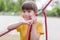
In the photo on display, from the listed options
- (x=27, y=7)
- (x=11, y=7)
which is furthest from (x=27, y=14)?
(x=11, y=7)

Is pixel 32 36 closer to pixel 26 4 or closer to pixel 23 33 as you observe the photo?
pixel 23 33

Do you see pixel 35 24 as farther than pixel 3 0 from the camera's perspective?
No

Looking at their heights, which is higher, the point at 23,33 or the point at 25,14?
the point at 25,14

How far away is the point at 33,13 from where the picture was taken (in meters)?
1.88

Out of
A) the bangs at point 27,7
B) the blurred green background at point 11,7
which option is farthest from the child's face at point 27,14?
the blurred green background at point 11,7

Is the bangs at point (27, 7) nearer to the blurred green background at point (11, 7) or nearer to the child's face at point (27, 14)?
the child's face at point (27, 14)

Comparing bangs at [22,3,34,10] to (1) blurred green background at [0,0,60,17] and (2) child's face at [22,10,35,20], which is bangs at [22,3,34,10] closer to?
(2) child's face at [22,10,35,20]

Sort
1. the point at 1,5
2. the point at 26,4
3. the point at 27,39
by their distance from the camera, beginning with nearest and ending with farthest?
1. the point at 27,39
2. the point at 26,4
3. the point at 1,5

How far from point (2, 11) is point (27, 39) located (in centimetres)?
874

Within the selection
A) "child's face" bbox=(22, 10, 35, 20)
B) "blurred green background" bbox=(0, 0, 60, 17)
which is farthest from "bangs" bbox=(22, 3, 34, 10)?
"blurred green background" bbox=(0, 0, 60, 17)

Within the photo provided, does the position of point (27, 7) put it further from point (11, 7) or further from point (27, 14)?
point (11, 7)

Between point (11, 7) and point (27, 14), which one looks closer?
point (27, 14)

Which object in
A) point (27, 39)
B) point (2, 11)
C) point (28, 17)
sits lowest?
point (2, 11)

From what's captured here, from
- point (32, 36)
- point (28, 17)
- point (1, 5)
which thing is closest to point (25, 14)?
point (28, 17)
